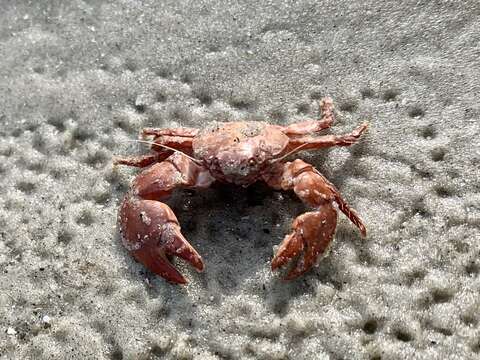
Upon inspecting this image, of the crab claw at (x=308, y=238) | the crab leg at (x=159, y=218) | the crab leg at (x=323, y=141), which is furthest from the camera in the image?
the crab leg at (x=323, y=141)

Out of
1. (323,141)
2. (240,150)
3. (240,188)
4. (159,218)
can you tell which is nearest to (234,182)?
(240,150)

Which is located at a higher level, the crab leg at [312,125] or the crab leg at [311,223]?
the crab leg at [312,125]

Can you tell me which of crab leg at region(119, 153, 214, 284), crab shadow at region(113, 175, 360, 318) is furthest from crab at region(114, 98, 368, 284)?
crab shadow at region(113, 175, 360, 318)

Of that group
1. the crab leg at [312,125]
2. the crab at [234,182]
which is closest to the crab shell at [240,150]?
the crab at [234,182]

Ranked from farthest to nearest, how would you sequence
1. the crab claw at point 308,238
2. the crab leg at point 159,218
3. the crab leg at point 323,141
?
the crab leg at point 323,141 < the crab leg at point 159,218 < the crab claw at point 308,238

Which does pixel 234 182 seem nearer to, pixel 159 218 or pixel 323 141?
pixel 159 218

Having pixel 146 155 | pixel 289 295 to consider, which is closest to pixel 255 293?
pixel 289 295

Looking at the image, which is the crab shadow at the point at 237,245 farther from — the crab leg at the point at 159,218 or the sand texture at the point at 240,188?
the crab leg at the point at 159,218

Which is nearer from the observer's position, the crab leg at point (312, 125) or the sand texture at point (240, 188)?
the sand texture at point (240, 188)
